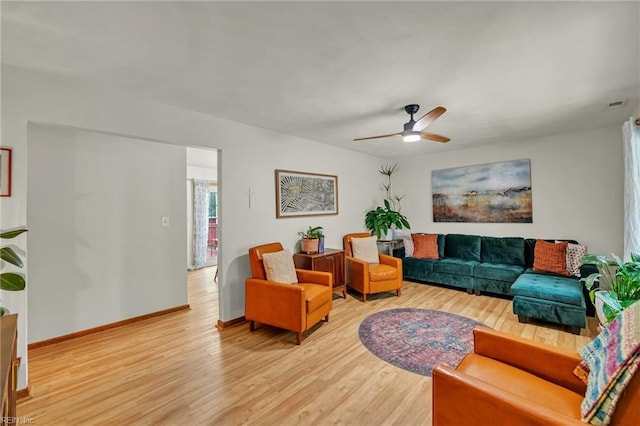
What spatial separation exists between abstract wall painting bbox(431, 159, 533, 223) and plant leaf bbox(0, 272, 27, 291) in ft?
18.3

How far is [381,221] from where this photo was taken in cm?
517

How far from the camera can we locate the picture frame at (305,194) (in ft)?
12.7

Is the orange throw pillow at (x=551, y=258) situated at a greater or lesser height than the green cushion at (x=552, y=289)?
greater

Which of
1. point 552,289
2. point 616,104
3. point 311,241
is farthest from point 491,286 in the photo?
point 311,241

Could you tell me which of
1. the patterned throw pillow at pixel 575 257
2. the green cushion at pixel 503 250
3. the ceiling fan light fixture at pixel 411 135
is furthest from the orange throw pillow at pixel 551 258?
the ceiling fan light fixture at pixel 411 135

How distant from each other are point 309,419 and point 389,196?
4832 millimetres

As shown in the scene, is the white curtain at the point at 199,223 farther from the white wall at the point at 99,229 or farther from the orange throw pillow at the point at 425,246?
the orange throw pillow at the point at 425,246

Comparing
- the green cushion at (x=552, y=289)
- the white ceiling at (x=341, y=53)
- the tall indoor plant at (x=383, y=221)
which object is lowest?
the green cushion at (x=552, y=289)

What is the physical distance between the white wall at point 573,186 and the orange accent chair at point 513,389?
3.59 meters

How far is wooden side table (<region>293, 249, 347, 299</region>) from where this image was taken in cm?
374

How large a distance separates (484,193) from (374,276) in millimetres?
2570

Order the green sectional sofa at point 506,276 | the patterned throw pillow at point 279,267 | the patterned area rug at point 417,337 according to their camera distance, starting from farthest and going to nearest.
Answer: the patterned throw pillow at point 279,267
the green sectional sofa at point 506,276
the patterned area rug at point 417,337

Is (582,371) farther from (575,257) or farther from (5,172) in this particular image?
(5,172)

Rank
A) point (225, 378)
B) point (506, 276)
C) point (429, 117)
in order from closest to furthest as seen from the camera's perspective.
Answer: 1. point (225, 378)
2. point (429, 117)
3. point (506, 276)
